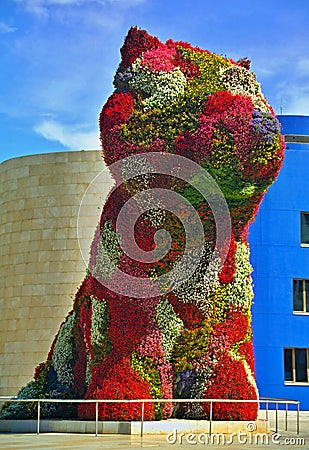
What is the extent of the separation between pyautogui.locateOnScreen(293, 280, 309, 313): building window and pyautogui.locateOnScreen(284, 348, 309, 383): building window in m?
1.34

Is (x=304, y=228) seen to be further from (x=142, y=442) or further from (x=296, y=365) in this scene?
(x=142, y=442)

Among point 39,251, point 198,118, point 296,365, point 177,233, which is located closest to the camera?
point 198,118

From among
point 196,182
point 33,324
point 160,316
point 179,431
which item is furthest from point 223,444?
point 33,324

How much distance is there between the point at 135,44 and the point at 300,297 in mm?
13941

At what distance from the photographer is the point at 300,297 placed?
25.7m

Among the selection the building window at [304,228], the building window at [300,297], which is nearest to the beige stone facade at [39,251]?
the building window at [304,228]

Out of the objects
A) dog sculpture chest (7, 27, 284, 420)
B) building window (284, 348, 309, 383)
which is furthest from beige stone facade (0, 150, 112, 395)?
dog sculpture chest (7, 27, 284, 420)

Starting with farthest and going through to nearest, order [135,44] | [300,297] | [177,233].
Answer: [300,297], [135,44], [177,233]

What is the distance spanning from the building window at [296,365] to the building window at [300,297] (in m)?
1.34

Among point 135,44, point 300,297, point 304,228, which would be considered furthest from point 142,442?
point 304,228

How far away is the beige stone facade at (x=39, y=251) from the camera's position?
83.3ft

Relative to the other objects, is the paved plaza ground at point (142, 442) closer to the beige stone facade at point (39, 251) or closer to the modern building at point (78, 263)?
the modern building at point (78, 263)

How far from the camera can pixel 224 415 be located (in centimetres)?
1334

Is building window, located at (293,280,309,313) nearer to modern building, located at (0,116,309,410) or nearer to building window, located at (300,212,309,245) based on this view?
modern building, located at (0,116,309,410)
